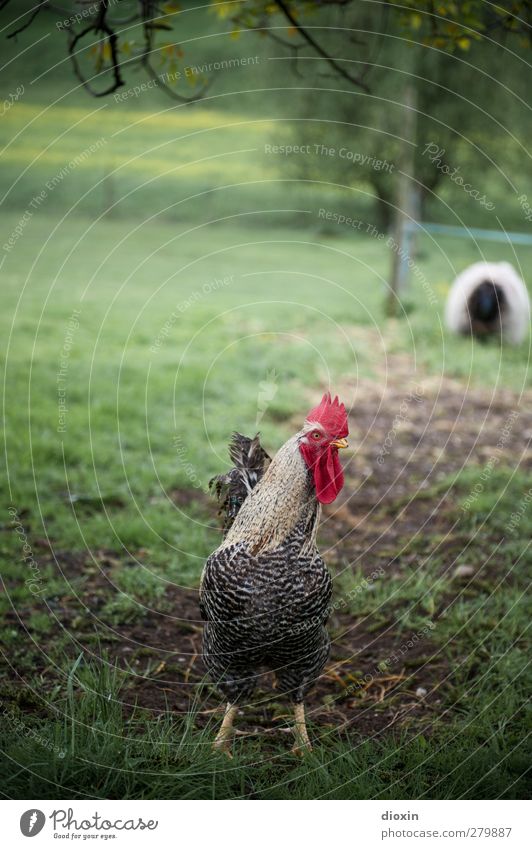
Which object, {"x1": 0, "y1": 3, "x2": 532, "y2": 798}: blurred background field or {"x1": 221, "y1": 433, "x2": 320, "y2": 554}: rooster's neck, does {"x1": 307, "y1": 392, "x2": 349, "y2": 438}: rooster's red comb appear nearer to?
{"x1": 221, "y1": 433, "x2": 320, "y2": 554}: rooster's neck

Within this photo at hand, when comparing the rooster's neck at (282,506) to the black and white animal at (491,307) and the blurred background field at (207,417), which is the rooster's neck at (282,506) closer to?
the blurred background field at (207,417)

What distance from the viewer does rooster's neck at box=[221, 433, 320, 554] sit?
322cm

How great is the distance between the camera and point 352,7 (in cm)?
1025

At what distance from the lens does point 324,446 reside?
323 centimetres

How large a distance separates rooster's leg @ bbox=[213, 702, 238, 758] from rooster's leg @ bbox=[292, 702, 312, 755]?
0.29m

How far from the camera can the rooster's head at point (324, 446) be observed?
3209 mm

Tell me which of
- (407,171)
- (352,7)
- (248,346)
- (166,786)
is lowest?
(166,786)

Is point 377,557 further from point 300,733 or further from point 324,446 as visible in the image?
point 324,446

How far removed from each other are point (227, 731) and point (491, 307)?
7.78m

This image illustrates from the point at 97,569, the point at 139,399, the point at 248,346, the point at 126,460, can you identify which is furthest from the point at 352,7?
the point at 97,569

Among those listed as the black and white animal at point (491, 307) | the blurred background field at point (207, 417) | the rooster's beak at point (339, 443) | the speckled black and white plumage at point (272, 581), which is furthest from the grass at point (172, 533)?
the rooster's beak at point (339, 443)

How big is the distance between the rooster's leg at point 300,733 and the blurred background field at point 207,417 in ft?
0.36
